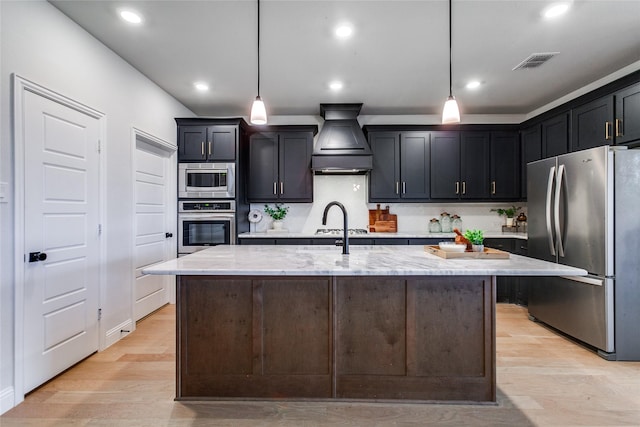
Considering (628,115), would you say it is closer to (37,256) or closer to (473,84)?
(473,84)

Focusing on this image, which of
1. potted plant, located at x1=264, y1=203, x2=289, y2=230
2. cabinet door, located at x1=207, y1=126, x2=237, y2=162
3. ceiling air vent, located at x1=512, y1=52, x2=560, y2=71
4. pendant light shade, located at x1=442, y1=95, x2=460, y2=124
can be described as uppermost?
ceiling air vent, located at x1=512, y1=52, x2=560, y2=71

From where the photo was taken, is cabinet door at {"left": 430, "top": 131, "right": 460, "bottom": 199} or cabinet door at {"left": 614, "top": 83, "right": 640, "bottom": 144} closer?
cabinet door at {"left": 614, "top": 83, "right": 640, "bottom": 144}

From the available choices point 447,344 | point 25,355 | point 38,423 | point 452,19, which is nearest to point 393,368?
point 447,344

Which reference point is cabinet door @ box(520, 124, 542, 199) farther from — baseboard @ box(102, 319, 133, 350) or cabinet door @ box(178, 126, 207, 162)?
baseboard @ box(102, 319, 133, 350)

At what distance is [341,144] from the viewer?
4.34m

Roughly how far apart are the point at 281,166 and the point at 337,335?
303 cm

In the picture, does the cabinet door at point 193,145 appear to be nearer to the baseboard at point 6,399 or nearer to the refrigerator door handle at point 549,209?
the baseboard at point 6,399

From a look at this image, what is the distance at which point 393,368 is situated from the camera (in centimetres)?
205

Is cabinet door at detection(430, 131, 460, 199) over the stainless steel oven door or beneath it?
over

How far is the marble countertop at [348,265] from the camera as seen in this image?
68.7 inches

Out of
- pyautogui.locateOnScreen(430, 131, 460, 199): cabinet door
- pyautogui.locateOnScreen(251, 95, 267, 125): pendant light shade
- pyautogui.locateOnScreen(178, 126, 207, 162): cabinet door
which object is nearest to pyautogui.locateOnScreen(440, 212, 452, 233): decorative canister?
pyautogui.locateOnScreen(430, 131, 460, 199): cabinet door

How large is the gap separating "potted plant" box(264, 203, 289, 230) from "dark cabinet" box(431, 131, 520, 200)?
2228 millimetres

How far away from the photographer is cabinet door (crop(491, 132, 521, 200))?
14.9 ft

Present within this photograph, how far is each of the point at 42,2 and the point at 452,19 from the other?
2.95m
